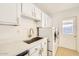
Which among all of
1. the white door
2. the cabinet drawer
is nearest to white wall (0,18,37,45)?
the cabinet drawer

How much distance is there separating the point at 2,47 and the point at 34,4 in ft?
2.44

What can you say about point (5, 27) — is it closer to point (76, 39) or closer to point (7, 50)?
point (7, 50)

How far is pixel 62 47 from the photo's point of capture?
4.26 feet

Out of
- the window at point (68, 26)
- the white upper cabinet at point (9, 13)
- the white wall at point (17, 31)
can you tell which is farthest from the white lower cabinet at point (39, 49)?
the white upper cabinet at point (9, 13)

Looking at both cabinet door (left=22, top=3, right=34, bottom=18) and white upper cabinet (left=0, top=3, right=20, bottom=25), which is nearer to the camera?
white upper cabinet (left=0, top=3, right=20, bottom=25)

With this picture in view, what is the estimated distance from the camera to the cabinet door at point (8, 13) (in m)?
1.00

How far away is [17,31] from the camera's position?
4.14 feet

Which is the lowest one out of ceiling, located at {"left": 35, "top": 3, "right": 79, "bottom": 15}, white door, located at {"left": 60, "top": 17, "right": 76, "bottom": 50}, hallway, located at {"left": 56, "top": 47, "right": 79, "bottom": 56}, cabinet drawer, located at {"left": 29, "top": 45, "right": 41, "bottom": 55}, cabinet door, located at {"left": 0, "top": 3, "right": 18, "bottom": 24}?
hallway, located at {"left": 56, "top": 47, "right": 79, "bottom": 56}

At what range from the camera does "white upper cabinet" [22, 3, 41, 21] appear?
1260 millimetres

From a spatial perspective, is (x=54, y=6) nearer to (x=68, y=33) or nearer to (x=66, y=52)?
(x=68, y=33)

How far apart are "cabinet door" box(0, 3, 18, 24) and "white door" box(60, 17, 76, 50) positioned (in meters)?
0.75

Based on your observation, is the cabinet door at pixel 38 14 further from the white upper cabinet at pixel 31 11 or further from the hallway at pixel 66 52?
the hallway at pixel 66 52

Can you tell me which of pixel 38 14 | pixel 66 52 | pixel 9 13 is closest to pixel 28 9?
pixel 38 14

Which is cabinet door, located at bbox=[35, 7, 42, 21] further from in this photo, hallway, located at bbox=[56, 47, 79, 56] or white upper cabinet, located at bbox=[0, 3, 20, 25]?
hallway, located at bbox=[56, 47, 79, 56]
